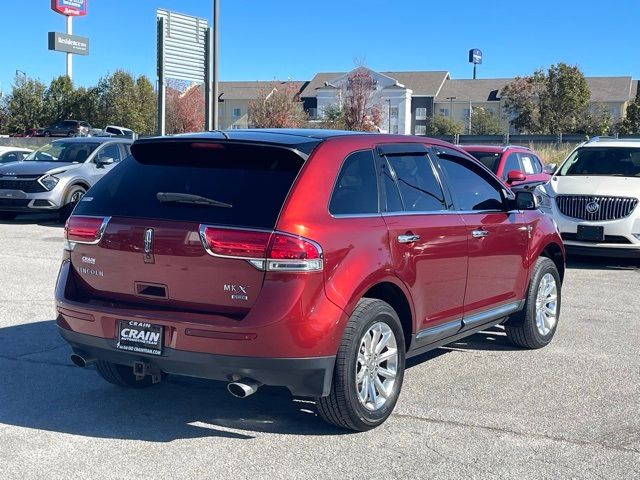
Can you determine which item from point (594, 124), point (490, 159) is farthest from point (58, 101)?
point (490, 159)

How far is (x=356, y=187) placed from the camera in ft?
16.2

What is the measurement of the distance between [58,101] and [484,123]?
118 ft

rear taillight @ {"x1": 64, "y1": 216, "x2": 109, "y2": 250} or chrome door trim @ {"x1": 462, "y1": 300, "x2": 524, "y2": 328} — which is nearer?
rear taillight @ {"x1": 64, "y1": 216, "x2": 109, "y2": 250}

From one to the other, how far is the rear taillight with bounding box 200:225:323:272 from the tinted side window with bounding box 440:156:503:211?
6.38 ft

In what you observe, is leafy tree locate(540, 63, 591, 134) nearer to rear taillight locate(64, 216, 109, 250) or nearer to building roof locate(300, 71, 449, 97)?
building roof locate(300, 71, 449, 97)

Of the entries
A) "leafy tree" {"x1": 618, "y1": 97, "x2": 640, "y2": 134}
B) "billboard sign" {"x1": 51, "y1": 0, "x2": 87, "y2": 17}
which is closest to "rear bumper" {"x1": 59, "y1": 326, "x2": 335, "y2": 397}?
"leafy tree" {"x1": 618, "y1": 97, "x2": 640, "y2": 134}

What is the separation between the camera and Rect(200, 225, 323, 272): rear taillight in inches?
167

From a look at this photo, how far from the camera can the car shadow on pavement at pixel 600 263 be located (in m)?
12.1

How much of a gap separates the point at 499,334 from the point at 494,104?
74608mm

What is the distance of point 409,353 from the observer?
527cm

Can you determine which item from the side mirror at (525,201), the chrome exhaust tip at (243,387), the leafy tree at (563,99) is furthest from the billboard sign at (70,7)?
the chrome exhaust tip at (243,387)

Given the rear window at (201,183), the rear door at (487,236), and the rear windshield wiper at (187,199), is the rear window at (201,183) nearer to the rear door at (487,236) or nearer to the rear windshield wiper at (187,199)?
the rear windshield wiper at (187,199)

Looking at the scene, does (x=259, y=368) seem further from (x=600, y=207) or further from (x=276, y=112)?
(x=276, y=112)

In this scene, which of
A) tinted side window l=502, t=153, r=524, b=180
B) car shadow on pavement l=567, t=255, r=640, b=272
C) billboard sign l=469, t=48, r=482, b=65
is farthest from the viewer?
billboard sign l=469, t=48, r=482, b=65
